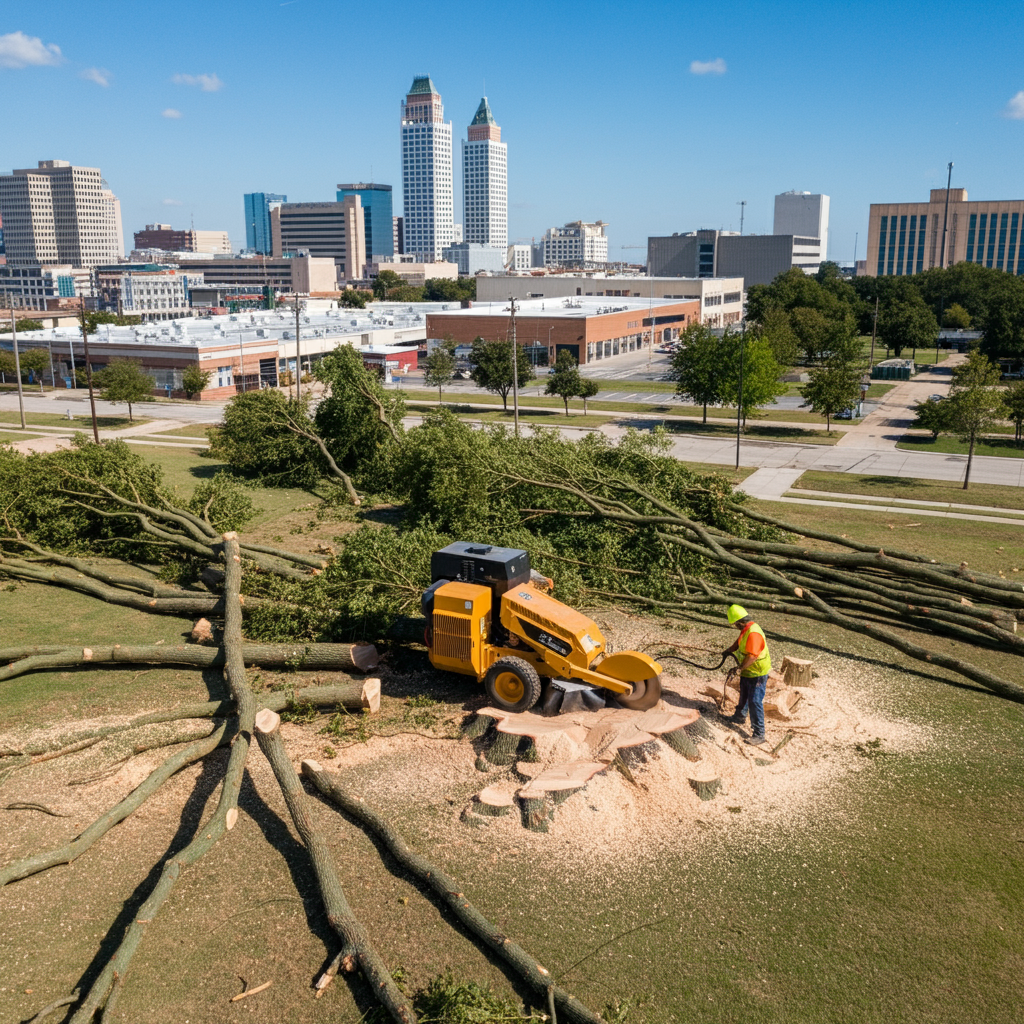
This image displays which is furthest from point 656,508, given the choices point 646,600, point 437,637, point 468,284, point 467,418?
point 468,284

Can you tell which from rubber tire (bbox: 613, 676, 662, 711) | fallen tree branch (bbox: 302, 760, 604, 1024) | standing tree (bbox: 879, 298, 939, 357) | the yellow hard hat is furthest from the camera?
standing tree (bbox: 879, 298, 939, 357)

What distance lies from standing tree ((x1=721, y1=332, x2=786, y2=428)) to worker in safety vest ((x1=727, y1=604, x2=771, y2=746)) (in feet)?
98.7

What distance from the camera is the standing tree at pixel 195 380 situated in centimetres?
5338

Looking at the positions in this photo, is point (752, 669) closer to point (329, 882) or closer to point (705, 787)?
point (705, 787)

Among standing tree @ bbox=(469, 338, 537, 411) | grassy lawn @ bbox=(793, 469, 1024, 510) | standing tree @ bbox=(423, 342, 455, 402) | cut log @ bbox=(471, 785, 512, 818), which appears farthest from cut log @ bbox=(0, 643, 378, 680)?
standing tree @ bbox=(423, 342, 455, 402)

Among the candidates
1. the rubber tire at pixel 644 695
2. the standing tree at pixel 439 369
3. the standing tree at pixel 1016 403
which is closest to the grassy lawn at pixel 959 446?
the standing tree at pixel 1016 403

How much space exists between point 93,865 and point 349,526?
14.6m

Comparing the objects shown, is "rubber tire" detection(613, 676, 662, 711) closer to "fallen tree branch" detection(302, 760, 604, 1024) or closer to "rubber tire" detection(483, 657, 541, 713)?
"rubber tire" detection(483, 657, 541, 713)

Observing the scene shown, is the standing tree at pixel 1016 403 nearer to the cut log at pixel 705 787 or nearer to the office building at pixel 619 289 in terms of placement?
the cut log at pixel 705 787

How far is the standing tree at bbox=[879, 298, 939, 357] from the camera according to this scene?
71812 millimetres

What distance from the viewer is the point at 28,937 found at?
834 centimetres

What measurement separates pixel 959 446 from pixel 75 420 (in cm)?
4266

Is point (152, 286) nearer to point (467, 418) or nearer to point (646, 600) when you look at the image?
point (467, 418)

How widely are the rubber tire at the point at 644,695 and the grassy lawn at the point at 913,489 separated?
65.8 ft
